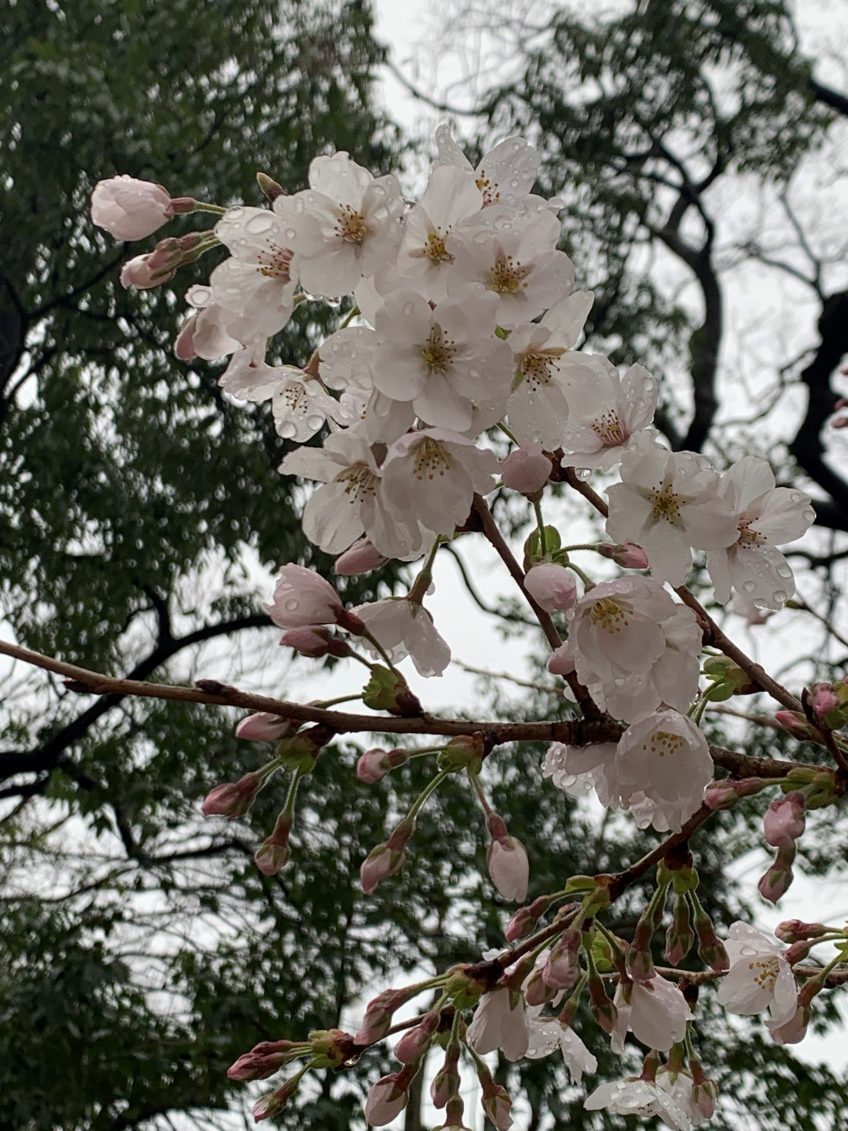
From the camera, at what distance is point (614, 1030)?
0.55 meters

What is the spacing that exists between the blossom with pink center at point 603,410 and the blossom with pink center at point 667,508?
2 cm

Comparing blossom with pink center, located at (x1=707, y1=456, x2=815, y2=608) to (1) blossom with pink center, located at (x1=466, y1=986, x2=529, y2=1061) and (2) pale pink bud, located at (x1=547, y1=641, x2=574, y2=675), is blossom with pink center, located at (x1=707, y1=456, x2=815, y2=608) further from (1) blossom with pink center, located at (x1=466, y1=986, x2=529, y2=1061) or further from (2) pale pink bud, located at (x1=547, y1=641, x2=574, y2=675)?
(1) blossom with pink center, located at (x1=466, y1=986, x2=529, y2=1061)

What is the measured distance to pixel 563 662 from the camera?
1.56 feet

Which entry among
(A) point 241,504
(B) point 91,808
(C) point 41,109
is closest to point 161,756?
(B) point 91,808

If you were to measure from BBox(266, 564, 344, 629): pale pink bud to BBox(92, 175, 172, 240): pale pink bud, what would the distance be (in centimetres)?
24

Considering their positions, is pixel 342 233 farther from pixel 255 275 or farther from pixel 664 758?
pixel 664 758

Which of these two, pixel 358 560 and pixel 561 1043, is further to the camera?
pixel 561 1043

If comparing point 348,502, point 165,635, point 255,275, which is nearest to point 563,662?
point 348,502

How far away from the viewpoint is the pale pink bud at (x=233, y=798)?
0.49 m

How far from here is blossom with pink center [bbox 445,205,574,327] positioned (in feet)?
1.53

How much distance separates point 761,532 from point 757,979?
289 millimetres

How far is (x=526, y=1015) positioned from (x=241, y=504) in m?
2.49

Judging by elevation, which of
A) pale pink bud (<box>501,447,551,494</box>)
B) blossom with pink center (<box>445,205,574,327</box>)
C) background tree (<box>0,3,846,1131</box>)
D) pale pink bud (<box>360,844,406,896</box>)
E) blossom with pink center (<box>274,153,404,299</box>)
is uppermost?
background tree (<box>0,3,846,1131</box>)

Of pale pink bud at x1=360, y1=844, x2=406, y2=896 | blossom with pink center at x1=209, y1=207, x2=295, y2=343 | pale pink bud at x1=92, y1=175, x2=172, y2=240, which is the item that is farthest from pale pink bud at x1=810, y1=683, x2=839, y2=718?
pale pink bud at x1=92, y1=175, x2=172, y2=240
